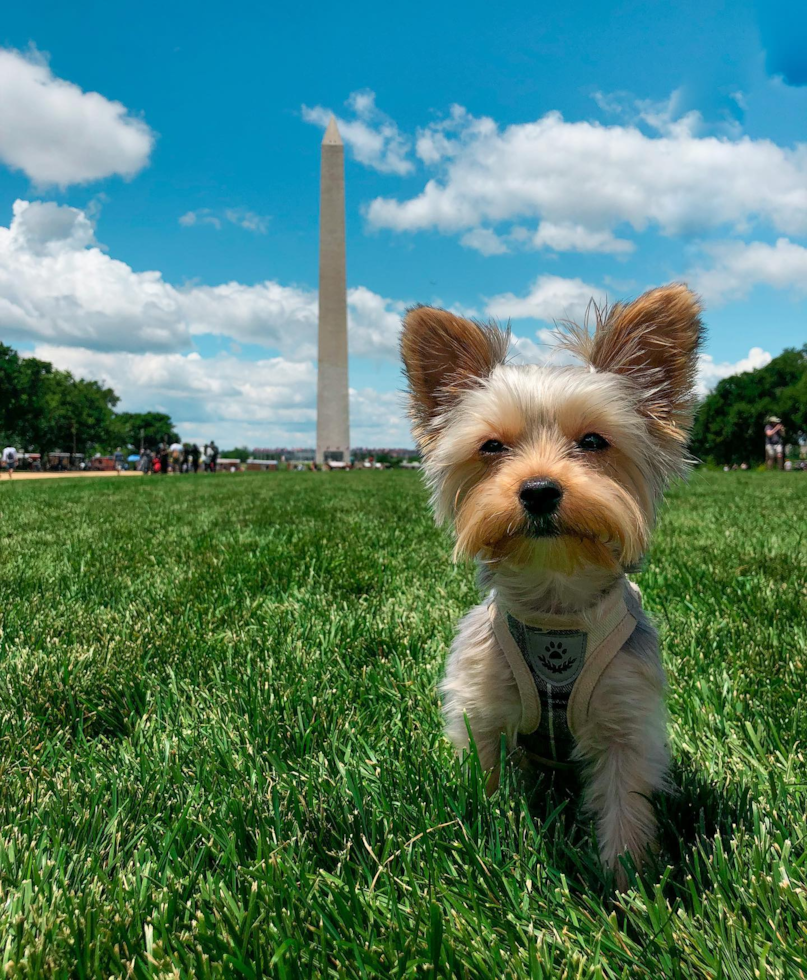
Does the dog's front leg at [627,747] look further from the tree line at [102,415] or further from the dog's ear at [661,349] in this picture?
the tree line at [102,415]

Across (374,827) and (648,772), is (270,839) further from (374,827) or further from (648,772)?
(648,772)

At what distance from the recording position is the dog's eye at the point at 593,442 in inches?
89.5

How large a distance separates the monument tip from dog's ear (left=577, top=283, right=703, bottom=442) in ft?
152

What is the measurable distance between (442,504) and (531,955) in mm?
1430

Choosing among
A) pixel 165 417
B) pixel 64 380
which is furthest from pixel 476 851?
pixel 165 417

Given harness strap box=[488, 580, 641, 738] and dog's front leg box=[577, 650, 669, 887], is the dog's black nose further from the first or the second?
dog's front leg box=[577, 650, 669, 887]

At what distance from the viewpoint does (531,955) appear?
4.71 feet

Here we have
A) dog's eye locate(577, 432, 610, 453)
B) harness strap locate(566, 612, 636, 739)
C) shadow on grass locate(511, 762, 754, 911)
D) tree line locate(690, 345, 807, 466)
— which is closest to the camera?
shadow on grass locate(511, 762, 754, 911)

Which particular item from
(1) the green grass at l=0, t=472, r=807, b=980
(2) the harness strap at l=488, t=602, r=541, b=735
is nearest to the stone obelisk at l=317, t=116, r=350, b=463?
(1) the green grass at l=0, t=472, r=807, b=980

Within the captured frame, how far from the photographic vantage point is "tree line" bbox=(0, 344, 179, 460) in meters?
68.9

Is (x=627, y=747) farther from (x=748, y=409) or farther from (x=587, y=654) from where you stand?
(x=748, y=409)

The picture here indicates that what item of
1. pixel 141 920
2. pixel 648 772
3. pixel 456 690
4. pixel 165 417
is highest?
pixel 165 417

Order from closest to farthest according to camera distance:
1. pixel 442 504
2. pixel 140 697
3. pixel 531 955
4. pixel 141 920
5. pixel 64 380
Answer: pixel 531 955, pixel 141 920, pixel 442 504, pixel 140 697, pixel 64 380

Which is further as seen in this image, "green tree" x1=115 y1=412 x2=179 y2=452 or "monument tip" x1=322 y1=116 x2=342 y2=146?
"green tree" x1=115 y1=412 x2=179 y2=452
